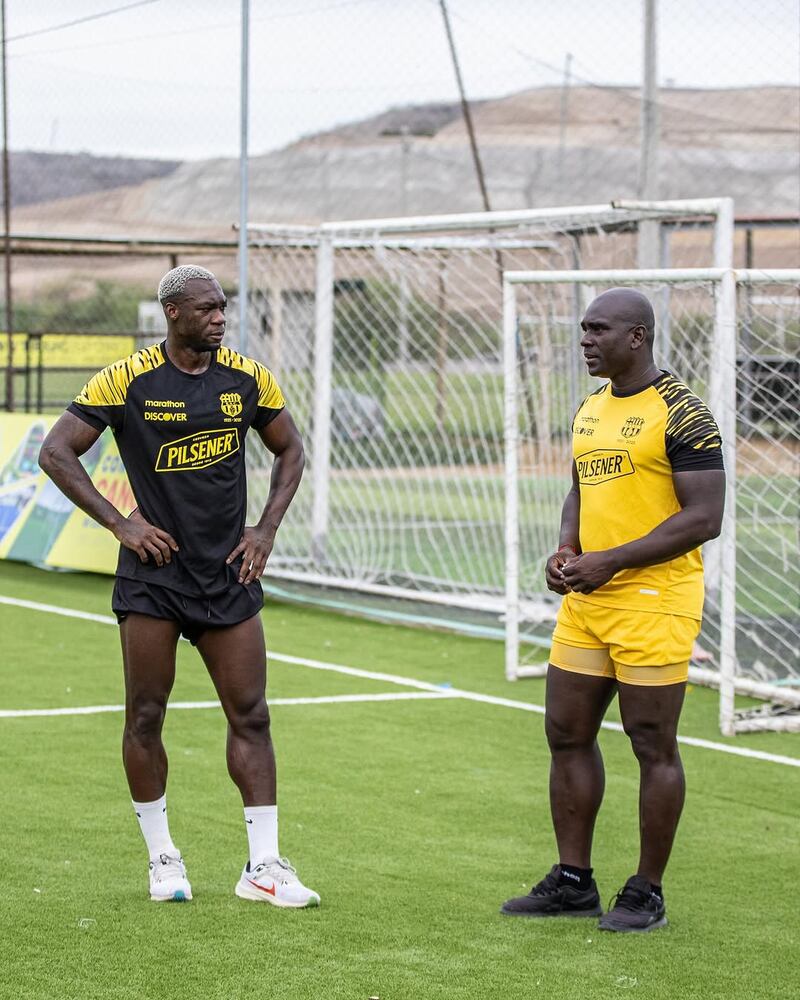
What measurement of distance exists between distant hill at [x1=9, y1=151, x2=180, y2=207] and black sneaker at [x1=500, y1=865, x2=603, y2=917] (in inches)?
1467

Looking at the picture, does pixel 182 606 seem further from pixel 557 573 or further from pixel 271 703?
pixel 271 703

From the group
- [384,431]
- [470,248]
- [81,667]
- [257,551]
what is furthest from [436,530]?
[257,551]

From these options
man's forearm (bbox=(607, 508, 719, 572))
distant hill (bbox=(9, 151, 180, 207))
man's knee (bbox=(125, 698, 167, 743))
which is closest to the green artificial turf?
man's knee (bbox=(125, 698, 167, 743))

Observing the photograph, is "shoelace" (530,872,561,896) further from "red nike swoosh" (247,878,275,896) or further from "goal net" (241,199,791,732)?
"goal net" (241,199,791,732)

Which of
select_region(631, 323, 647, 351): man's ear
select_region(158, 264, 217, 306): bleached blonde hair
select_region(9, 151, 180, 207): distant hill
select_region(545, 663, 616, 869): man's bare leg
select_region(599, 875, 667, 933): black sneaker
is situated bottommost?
select_region(599, 875, 667, 933): black sneaker

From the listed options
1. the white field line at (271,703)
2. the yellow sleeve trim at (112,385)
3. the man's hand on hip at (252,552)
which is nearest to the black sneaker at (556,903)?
the man's hand on hip at (252,552)


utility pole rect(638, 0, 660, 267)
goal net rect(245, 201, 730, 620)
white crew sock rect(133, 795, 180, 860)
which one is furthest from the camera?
utility pole rect(638, 0, 660, 267)

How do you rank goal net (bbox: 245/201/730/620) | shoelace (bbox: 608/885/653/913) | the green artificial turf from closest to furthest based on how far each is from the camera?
the green artificial turf
shoelace (bbox: 608/885/653/913)
goal net (bbox: 245/201/730/620)

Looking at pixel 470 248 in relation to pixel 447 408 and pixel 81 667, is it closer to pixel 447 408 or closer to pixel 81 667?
pixel 447 408

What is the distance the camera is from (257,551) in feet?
18.1

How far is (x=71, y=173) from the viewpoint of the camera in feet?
149

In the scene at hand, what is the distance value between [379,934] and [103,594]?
24.9 feet

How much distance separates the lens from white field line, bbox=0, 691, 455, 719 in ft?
27.3

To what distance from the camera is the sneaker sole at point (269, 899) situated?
5.37 meters
